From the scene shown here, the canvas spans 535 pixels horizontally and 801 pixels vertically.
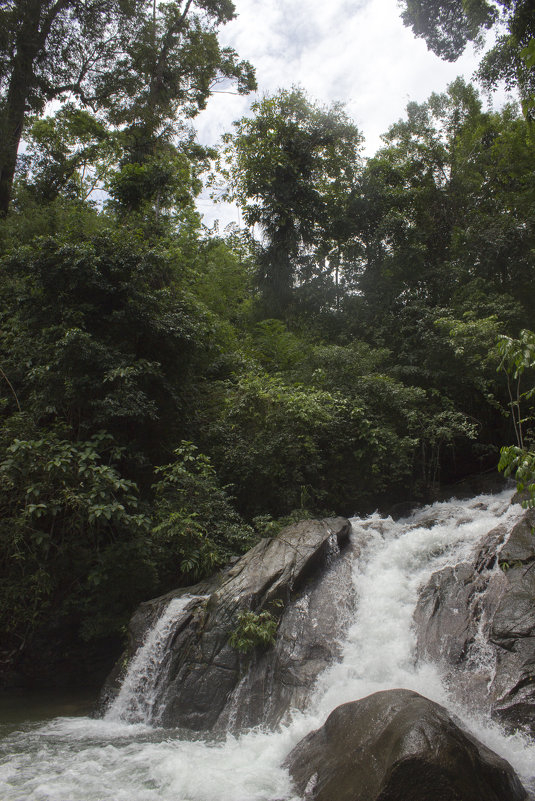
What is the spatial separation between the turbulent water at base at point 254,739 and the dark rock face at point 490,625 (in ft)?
0.49

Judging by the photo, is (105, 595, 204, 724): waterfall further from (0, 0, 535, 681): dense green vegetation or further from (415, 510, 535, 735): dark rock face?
(415, 510, 535, 735): dark rock face

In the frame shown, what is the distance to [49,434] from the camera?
820cm

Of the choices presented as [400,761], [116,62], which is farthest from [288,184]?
[400,761]

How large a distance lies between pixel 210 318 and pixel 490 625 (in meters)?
8.64

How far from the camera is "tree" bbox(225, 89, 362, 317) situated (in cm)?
1889

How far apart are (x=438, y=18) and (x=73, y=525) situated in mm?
17591

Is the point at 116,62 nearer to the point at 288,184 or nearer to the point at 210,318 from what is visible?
the point at 288,184

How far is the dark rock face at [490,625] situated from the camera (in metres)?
5.10

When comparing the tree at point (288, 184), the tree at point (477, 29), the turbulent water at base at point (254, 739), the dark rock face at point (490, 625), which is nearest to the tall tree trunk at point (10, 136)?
the tree at point (288, 184)

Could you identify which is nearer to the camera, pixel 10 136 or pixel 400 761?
pixel 400 761

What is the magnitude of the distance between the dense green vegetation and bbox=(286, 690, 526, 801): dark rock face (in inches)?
113

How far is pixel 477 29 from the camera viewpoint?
1391 centimetres

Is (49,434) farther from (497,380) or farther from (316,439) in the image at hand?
(497,380)

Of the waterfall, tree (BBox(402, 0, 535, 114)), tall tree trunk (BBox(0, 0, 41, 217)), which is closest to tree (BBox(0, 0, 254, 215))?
tall tree trunk (BBox(0, 0, 41, 217))
